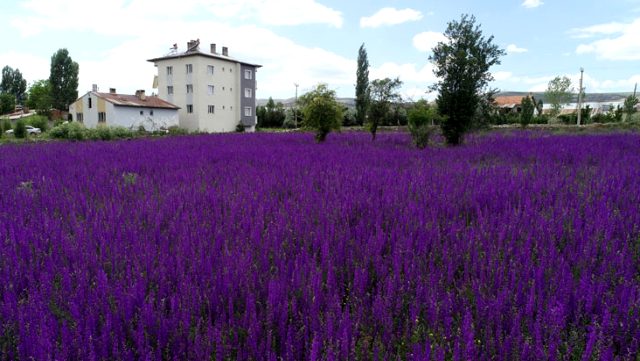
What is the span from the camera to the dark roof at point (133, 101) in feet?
137

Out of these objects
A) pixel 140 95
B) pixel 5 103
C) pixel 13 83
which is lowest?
pixel 140 95

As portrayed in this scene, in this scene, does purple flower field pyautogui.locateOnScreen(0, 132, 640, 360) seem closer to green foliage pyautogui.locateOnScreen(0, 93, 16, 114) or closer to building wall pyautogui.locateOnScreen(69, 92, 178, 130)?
building wall pyautogui.locateOnScreen(69, 92, 178, 130)

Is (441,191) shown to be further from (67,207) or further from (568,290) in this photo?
(67,207)

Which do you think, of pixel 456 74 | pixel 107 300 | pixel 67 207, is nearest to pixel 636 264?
pixel 107 300

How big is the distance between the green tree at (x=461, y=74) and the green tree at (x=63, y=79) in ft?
211

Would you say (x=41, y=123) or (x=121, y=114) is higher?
(x=121, y=114)

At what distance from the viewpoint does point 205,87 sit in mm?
48219

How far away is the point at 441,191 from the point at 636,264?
8.13 feet

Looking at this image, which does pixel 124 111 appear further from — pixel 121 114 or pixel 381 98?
pixel 381 98

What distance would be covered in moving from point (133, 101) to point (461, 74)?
38.6 meters

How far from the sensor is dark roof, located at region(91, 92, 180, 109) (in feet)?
137

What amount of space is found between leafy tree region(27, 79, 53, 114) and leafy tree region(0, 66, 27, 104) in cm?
251

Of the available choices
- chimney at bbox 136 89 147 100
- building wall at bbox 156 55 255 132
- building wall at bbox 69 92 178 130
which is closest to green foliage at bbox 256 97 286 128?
building wall at bbox 156 55 255 132

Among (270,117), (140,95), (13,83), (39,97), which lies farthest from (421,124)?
(13,83)
